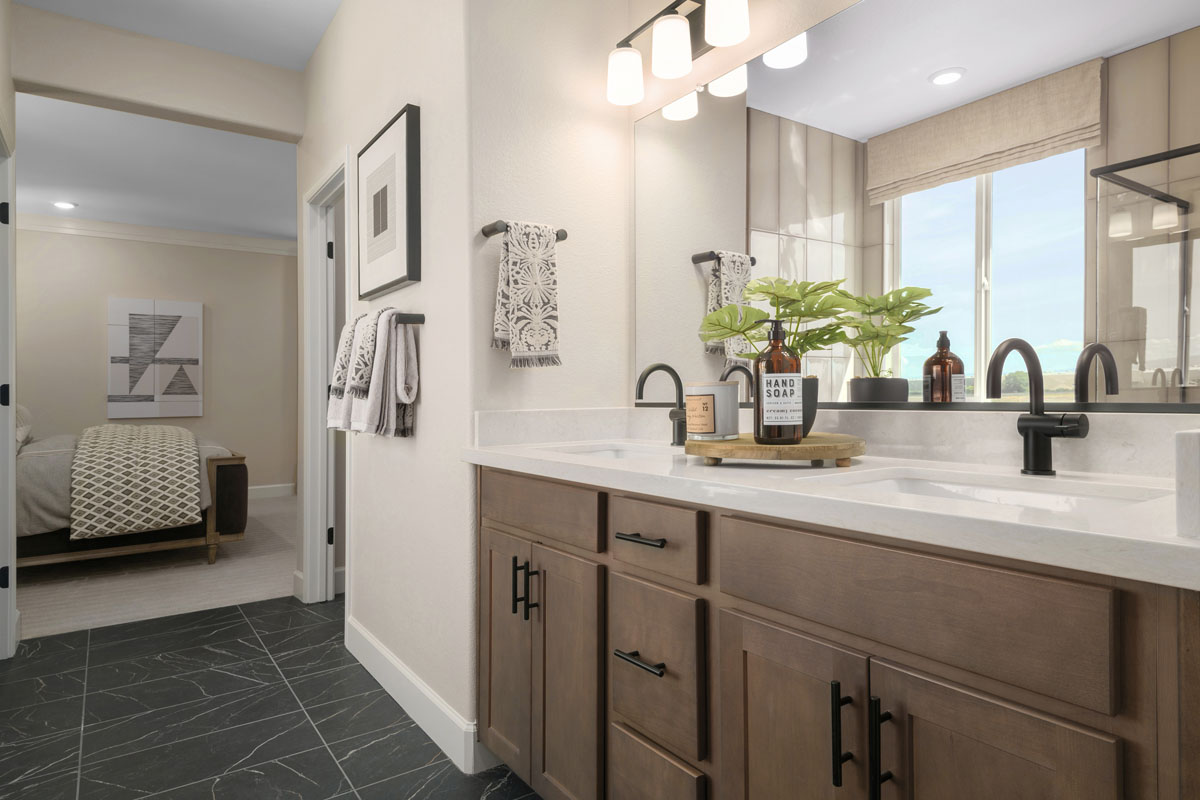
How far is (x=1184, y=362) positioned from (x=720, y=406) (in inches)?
31.2

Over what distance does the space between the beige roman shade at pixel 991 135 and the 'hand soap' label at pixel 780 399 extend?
19.3 inches

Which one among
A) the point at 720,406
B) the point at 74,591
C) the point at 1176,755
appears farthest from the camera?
the point at 74,591

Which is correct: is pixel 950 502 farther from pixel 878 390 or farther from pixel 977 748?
pixel 878 390

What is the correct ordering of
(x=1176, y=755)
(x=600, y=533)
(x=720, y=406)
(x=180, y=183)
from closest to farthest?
(x=1176, y=755) < (x=600, y=533) < (x=720, y=406) < (x=180, y=183)

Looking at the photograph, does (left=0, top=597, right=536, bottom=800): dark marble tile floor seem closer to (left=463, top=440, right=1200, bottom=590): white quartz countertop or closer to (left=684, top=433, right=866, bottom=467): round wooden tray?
(left=463, top=440, right=1200, bottom=590): white quartz countertop

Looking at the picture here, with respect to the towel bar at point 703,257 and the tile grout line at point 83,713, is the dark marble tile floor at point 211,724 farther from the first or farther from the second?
the towel bar at point 703,257

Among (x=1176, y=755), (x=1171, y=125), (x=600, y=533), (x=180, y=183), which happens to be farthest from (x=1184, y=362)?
(x=180, y=183)

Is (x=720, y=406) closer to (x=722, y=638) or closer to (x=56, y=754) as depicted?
(x=722, y=638)

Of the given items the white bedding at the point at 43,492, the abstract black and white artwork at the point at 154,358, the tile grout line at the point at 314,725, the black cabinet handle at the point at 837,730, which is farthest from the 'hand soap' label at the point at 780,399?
the abstract black and white artwork at the point at 154,358

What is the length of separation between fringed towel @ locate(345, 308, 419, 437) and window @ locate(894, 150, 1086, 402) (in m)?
1.45

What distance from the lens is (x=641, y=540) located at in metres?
1.26

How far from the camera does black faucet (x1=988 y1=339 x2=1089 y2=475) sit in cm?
116

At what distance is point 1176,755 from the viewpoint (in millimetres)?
627

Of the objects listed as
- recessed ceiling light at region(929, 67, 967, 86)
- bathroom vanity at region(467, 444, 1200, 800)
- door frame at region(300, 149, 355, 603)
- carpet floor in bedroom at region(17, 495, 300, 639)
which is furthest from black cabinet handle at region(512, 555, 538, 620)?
carpet floor in bedroom at region(17, 495, 300, 639)
